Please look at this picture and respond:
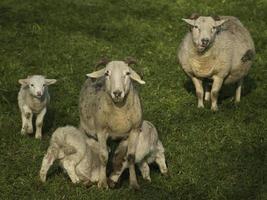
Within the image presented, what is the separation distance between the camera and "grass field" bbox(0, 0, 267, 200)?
9.20 metres

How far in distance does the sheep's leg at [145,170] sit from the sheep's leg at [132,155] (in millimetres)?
261

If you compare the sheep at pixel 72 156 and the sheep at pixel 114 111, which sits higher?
the sheep at pixel 114 111

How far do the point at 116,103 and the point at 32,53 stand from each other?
793cm

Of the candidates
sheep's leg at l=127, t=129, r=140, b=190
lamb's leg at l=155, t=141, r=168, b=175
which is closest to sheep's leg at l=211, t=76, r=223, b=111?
lamb's leg at l=155, t=141, r=168, b=175

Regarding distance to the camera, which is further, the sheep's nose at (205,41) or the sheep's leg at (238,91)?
the sheep's leg at (238,91)

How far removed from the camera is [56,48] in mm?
16516

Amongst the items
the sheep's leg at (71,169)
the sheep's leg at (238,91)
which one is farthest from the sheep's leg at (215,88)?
the sheep's leg at (71,169)

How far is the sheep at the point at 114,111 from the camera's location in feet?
27.5

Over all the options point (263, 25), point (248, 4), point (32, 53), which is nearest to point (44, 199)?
point (32, 53)

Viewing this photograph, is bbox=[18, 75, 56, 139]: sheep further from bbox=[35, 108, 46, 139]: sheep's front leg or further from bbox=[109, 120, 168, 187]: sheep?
bbox=[109, 120, 168, 187]: sheep

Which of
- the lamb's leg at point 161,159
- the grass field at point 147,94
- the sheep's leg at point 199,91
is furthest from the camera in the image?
the sheep's leg at point 199,91

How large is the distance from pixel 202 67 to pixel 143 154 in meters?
3.85

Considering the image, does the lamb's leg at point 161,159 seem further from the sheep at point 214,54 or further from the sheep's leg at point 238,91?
the sheep's leg at point 238,91

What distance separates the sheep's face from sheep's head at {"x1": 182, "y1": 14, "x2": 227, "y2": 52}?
3.61 metres
